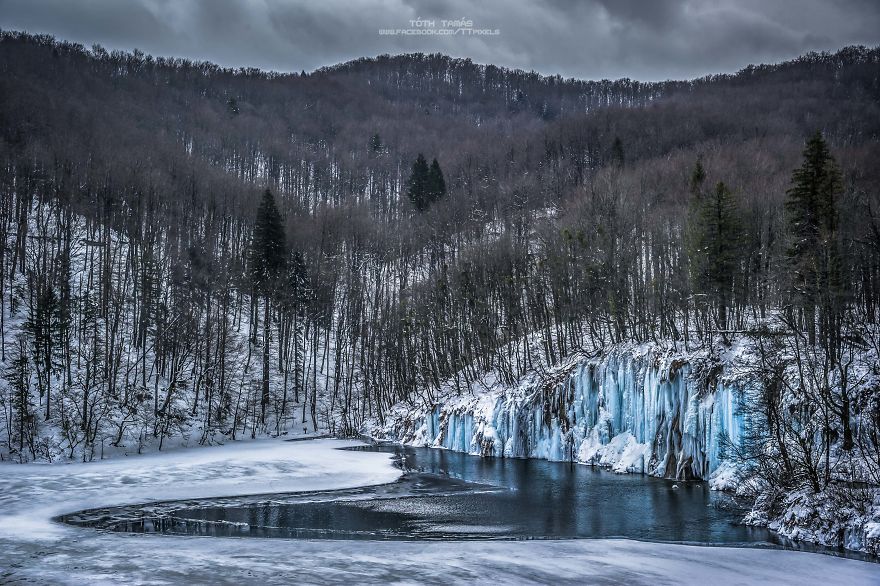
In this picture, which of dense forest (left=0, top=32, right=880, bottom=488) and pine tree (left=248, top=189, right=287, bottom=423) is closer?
dense forest (left=0, top=32, right=880, bottom=488)

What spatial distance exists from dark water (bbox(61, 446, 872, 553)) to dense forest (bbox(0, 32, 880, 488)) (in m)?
4.51

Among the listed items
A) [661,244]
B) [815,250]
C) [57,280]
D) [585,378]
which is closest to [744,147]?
[661,244]

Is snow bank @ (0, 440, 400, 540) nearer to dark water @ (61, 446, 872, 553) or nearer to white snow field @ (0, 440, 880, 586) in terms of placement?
white snow field @ (0, 440, 880, 586)

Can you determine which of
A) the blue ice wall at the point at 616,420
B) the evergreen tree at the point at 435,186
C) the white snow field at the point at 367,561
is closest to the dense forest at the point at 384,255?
the evergreen tree at the point at 435,186

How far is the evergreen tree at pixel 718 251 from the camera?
4381 centimetres

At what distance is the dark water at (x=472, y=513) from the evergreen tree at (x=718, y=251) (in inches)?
773

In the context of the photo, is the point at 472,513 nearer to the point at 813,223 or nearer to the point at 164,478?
the point at 164,478

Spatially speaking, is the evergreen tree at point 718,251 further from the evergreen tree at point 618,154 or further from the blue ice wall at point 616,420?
the evergreen tree at point 618,154

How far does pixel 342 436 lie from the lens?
57344 mm

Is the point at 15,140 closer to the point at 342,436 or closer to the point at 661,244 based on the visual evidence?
the point at 342,436

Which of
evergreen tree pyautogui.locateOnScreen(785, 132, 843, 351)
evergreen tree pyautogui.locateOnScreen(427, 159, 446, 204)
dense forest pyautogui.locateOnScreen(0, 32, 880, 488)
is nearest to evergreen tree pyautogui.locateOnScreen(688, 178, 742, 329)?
dense forest pyautogui.locateOnScreen(0, 32, 880, 488)

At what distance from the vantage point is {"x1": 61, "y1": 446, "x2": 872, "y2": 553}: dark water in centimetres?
1777

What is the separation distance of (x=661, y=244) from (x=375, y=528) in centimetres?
4868

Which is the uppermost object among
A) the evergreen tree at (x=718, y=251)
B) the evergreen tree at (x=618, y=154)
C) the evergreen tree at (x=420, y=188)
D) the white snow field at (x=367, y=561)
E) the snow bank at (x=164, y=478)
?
the evergreen tree at (x=618, y=154)
